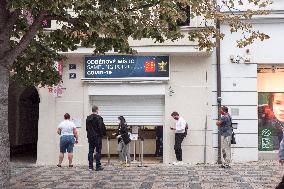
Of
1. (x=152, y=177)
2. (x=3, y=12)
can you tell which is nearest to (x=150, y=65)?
(x=152, y=177)

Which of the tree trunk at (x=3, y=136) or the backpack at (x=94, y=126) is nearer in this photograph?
the tree trunk at (x=3, y=136)

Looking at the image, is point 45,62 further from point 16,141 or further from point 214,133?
point 16,141

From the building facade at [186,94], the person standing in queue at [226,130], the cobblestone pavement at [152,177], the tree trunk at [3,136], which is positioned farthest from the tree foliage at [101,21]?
the building facade at [186,94]

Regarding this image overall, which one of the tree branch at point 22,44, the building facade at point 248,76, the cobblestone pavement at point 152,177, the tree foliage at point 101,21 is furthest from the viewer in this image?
the building facade at point 248,76

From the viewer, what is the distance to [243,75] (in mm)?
18375

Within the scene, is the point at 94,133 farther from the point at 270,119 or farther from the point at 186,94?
the point at 270,119

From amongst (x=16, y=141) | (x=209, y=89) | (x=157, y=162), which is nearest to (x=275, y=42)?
(x=209, y=89)

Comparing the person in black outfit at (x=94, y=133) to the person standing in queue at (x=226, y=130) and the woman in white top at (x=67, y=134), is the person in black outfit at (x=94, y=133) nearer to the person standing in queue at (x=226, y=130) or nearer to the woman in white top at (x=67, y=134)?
the woman in white top at (x=67, y=134)

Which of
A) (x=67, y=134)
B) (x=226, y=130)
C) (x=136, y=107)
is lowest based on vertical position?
(x=67, y=134)

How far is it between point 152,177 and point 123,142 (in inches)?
153

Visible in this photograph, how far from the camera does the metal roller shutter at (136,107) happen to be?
1886cm

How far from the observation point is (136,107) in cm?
1894

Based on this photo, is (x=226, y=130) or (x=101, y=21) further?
(x=226, y=130)

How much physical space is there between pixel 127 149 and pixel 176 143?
6.36 ft
